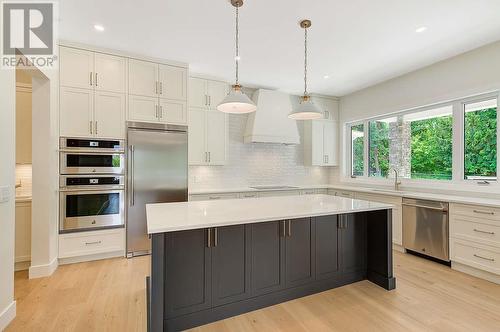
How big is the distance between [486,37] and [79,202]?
18.3 ft

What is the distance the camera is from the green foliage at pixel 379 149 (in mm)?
4828

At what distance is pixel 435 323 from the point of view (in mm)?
2096

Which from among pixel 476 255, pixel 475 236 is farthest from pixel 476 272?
pixel 475 236

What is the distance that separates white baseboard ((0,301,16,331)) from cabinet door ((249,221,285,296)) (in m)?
2.04

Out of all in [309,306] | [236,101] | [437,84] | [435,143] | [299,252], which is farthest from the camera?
[435,143]

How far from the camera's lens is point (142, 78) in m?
3.69

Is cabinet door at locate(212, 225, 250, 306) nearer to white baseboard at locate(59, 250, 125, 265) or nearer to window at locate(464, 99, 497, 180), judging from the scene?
white baseboard at locate(59, 250, 125, 265)

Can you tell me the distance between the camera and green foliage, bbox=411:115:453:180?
3.82 m

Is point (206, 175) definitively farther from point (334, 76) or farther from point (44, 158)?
point (334, 76)

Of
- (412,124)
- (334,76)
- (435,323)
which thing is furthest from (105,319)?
(412,124)

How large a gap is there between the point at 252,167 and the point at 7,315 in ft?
12.9

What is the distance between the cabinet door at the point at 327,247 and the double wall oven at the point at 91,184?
2.72 meters

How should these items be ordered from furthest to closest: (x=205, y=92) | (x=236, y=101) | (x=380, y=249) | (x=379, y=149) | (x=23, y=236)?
(x=379, y=149) → (x=205, y=92) → (x=23, y=236) → (x=380, y=249) → (x=236, y=101)

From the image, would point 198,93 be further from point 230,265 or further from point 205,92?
point 230,265
